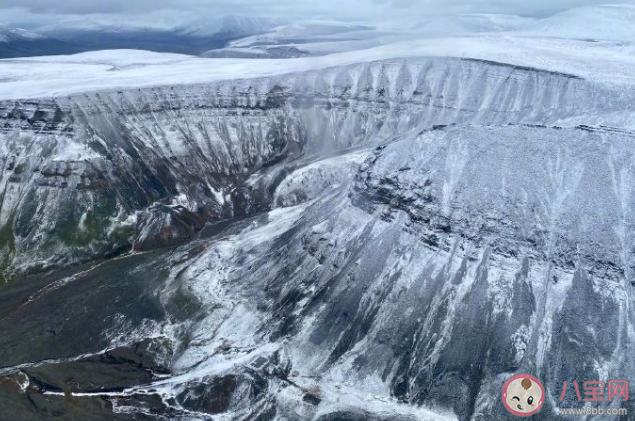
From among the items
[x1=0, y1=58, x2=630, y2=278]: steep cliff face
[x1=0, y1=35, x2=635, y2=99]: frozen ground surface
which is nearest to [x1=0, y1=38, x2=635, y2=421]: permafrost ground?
[x1=0, y1=58, x2=630, y2=278]: steep cliff face

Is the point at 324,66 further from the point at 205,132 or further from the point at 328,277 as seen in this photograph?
the point at 328,277

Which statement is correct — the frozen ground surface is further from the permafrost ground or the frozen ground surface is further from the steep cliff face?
Result: the permafrost ground

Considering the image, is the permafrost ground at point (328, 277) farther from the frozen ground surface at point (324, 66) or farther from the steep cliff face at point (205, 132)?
the frozen ground surface at point (324, 66)

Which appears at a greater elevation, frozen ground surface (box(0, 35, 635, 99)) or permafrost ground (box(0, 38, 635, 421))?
frozen ground surface (box(0, 35, 635, 99))

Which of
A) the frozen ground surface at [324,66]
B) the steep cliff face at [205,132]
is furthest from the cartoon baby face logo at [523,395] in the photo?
the frozen ground surface at [324,66]

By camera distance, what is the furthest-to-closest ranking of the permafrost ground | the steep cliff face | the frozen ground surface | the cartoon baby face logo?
the frozen ground surface → the steep cliff face → the permafrost ground → the cartoon baby face logo

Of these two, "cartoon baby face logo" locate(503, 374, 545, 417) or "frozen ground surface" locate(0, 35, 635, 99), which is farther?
"frozen ground surface" locate(0, 35, 635, 99)

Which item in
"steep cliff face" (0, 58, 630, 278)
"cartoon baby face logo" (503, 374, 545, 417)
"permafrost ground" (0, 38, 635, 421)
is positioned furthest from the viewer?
"steep cliff face" (0, 58, 630, 278)
